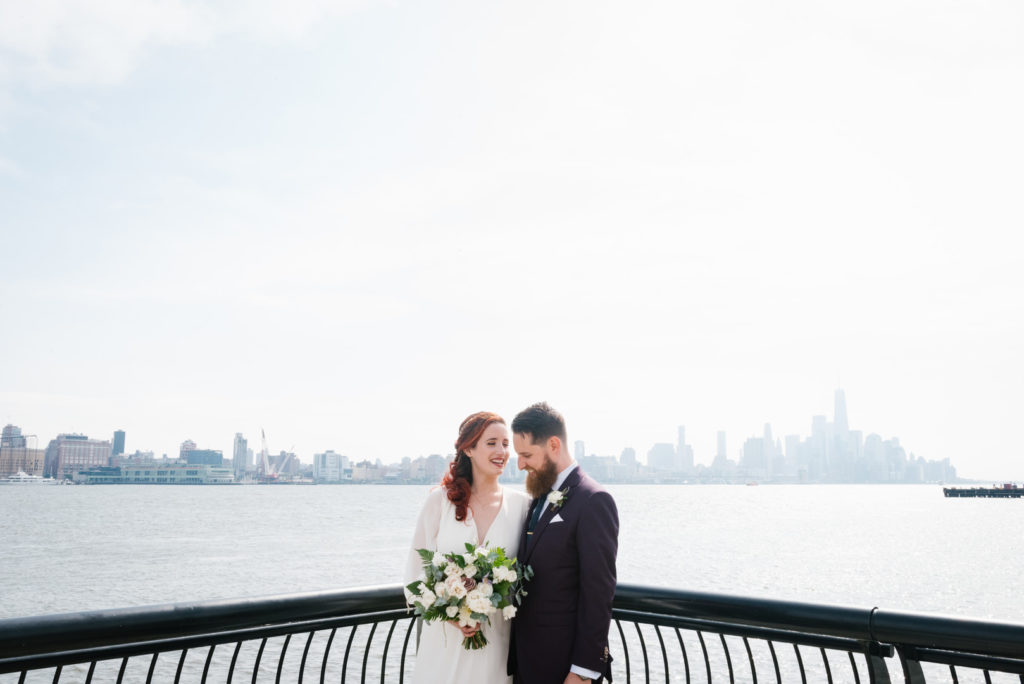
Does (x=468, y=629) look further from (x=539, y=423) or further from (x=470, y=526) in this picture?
(x=539, y=423)

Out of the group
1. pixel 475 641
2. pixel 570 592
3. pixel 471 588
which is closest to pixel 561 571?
pixel 570 592

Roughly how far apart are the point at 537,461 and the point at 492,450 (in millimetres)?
292

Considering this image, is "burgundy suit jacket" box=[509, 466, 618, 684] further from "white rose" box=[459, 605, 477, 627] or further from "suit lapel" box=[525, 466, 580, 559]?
"white rose" box=[459, 605, 477, 627]

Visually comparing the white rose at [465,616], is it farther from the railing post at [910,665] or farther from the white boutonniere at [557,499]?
the railing post at [910,665]

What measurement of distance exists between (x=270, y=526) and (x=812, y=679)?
2492 inches

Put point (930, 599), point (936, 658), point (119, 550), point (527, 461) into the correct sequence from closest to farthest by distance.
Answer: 1. point (936, 658)
2. point (527, 461)
3. point (930, 599)
4. point (119, 550)

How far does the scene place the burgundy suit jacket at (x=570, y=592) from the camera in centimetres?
378

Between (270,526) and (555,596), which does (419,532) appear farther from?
(270,526)

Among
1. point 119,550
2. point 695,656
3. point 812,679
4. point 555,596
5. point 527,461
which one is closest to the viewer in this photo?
point 555,596

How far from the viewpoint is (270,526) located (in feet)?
251

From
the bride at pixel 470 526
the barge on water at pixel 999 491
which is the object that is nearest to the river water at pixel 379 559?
the bride at pixel 470 526

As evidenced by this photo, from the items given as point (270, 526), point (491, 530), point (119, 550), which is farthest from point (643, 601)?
point (270, 526)

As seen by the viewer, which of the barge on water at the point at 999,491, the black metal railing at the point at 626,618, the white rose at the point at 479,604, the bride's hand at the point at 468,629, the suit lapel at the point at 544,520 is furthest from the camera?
the barge on water at the point at 999,491

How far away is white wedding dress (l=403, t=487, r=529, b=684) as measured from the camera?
161 inches
